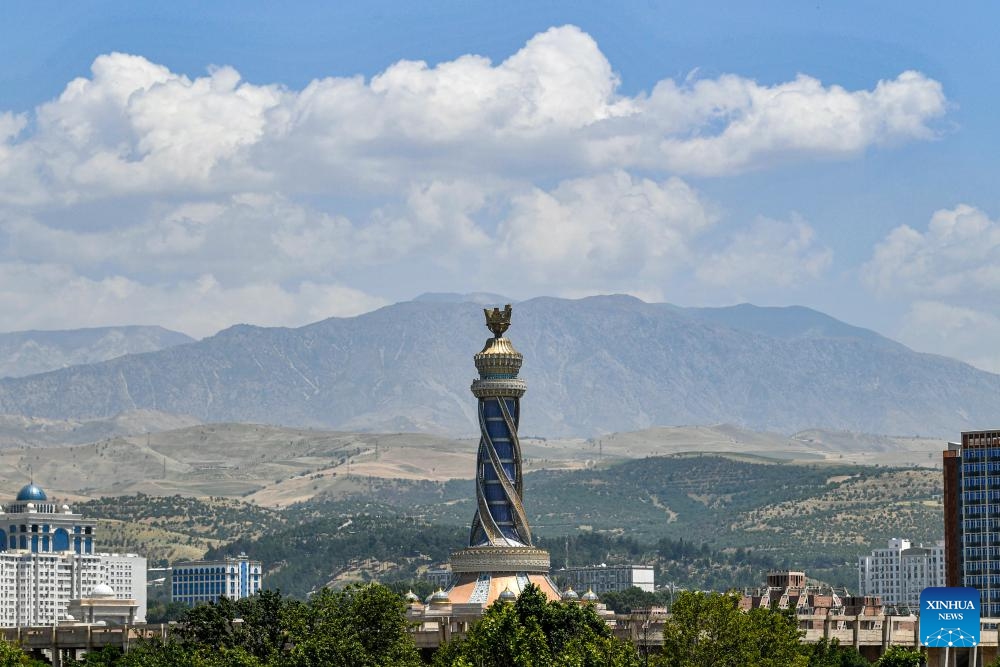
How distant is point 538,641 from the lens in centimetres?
12225

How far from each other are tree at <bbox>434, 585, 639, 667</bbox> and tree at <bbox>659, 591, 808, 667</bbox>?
104 inches

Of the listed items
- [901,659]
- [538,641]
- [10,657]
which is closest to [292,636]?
[538,641]

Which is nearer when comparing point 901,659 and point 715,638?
point 715,638

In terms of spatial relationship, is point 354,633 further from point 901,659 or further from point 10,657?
point 901,659

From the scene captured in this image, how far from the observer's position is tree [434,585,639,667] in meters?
119

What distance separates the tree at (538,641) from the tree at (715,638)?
8.67 feet

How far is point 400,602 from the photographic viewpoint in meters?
132

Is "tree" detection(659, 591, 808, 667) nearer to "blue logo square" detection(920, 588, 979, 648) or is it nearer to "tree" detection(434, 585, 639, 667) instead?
"tree" detection(434, 585, 639, 667)

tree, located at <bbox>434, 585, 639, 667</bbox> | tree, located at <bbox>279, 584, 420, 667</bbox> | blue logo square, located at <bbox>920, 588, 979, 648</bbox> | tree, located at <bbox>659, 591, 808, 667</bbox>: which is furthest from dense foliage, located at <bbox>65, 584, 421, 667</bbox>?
blue logo square, located at <bbox>920, 588, 979, 648</bbox>

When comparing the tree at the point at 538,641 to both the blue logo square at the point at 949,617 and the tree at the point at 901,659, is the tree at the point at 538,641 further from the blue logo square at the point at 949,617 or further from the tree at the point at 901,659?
the blue logo square at the point at 949,617

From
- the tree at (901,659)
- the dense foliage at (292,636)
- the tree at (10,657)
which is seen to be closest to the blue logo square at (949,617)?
the dense foliage at (292,636)

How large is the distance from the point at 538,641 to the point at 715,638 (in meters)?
10.8

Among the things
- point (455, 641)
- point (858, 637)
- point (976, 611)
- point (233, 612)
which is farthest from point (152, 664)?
point (976, 611)

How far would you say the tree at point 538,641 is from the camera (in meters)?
119
